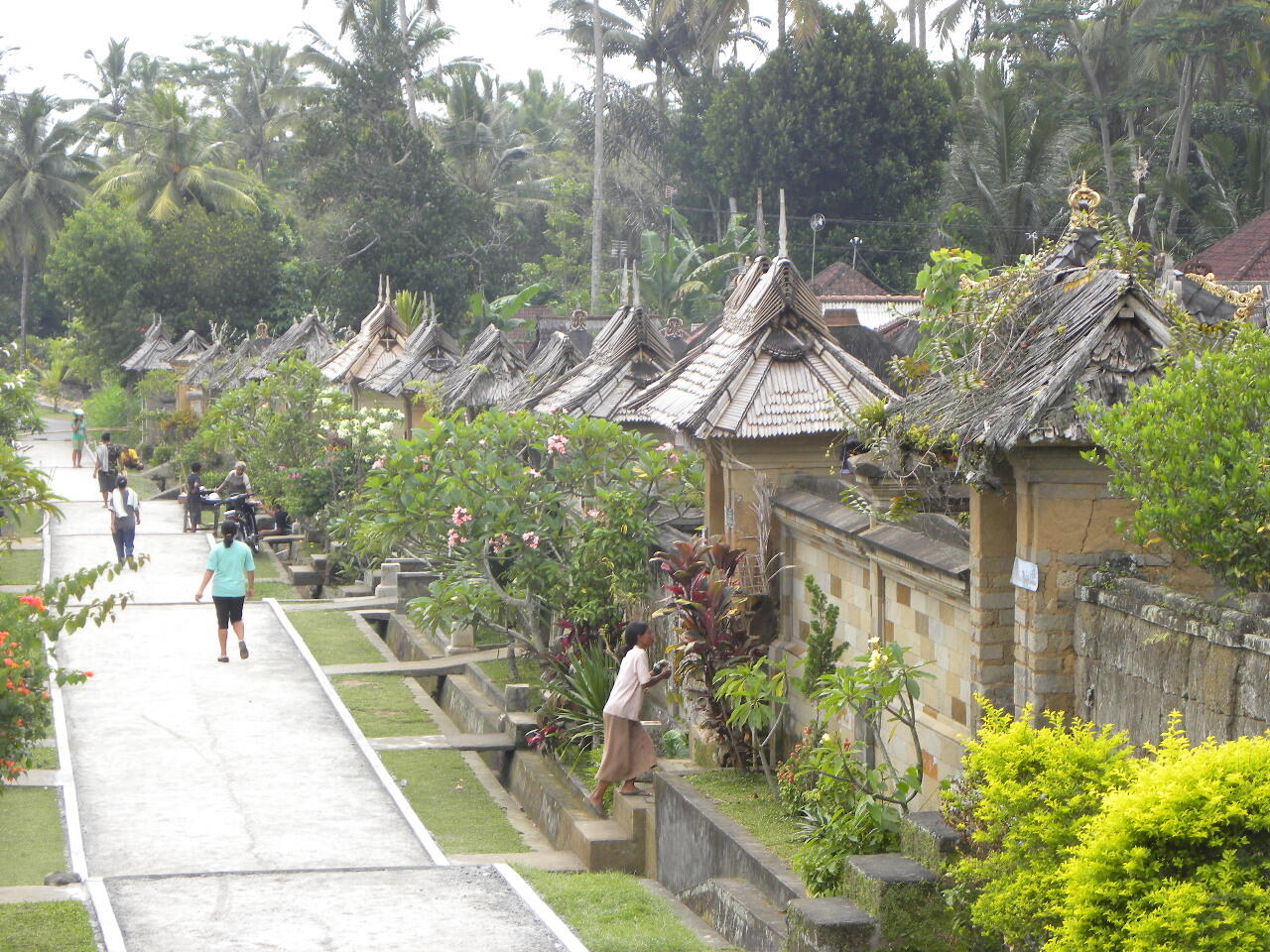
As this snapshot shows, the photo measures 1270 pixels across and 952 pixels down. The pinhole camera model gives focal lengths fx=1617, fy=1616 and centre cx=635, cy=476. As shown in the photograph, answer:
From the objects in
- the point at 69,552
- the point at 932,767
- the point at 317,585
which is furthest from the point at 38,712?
the point at 69,552

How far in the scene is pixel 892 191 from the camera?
135ft

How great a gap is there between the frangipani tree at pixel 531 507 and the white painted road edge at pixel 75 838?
10.7 ft

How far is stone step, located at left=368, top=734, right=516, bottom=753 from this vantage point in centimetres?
1414

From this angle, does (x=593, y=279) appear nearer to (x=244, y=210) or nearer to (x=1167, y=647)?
(x=244, y=210)

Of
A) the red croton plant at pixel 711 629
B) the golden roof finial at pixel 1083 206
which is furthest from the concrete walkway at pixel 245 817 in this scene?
the golden roof finial at pixel 1083 206

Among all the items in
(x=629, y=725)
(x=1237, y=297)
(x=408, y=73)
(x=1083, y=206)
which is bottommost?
(x=629, y=725)

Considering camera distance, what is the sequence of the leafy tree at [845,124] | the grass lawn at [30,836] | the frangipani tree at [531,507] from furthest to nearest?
the leafy tree at [845,124] → the frangipani tree at [531,507] → the grass lawn at [30,836]

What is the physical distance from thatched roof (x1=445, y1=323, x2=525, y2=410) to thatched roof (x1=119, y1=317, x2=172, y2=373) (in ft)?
80.6

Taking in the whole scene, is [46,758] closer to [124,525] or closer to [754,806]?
[754,806]

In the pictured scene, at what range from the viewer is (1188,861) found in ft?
16.6

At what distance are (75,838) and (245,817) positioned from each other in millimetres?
1326

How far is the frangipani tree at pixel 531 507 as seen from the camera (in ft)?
46.0

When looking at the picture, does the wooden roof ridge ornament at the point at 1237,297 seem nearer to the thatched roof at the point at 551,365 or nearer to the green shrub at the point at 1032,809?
the green shrub at the point at 1032,809

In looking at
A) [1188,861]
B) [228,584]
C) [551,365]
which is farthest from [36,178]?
[1188,861]
